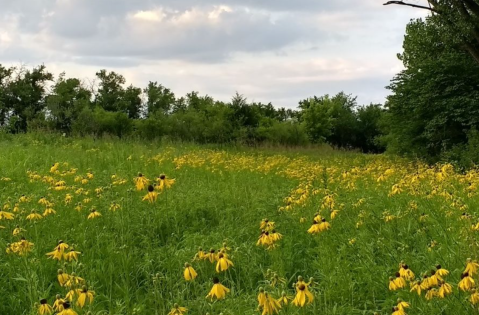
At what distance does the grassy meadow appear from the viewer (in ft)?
8.39

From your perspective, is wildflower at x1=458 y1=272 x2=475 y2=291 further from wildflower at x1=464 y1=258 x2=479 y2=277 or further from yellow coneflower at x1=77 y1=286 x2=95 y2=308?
yellow coneflower at x1=77 y1=286 x2=95 y2=308

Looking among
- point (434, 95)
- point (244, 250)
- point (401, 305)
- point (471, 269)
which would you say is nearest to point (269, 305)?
point (401, 305)

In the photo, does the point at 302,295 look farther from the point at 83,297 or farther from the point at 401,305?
the point at 83,297

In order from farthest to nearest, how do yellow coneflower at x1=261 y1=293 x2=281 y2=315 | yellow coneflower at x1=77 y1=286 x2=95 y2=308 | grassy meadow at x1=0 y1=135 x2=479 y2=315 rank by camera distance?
grassy meadow at x1=0 y1=135 x2=479 y2=315 → yellow coneflower at x1=77 y1=286 x2=95 y2=308 → yellow coneflower at x1=261 y1=293 x2=281 y2=315

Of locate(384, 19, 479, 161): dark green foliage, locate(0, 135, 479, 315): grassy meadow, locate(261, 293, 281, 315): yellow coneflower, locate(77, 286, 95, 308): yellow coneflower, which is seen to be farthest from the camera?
locate(384, 19, 479, 161): dark green foliage

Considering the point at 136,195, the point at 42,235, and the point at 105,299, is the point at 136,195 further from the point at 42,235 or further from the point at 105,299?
the point at 105,299

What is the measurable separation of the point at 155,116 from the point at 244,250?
20.4 m

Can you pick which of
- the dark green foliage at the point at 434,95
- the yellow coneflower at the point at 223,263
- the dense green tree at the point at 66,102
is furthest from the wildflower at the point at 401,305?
the dense green tree at the point at 66,102

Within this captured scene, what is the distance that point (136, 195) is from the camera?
5.86m

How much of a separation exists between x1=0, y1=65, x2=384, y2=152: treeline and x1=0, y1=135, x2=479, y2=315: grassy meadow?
1231cm

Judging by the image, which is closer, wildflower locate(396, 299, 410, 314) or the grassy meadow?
wildflower locate(396, 299, 410, 314)

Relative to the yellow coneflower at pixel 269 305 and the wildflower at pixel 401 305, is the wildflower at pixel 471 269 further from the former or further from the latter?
the yellow coneflower at pixel 269 305

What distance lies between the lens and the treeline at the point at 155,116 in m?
21.4

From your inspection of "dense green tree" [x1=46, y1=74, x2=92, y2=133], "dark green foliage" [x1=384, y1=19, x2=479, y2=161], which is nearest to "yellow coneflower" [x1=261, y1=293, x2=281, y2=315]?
"dark green foliage" [x1=384, y1=19, x2=479, y2=161]
